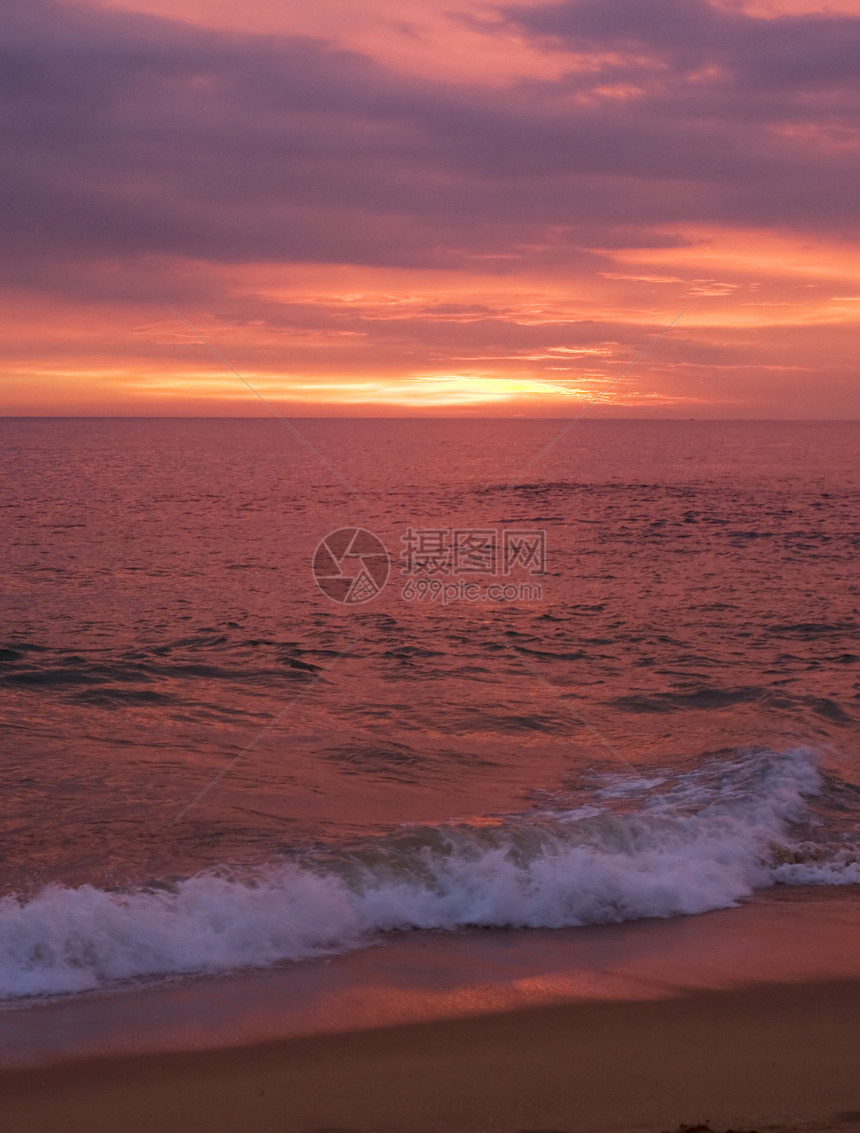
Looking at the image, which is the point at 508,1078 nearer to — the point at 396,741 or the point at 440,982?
the point at 440,982

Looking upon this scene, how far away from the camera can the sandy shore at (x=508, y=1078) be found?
4.20 metres

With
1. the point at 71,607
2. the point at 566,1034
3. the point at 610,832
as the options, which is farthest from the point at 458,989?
the point at 71,607

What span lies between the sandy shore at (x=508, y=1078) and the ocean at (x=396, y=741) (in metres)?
1.18

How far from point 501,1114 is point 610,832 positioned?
3.87 metres

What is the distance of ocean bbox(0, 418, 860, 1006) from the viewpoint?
6691 millimetres

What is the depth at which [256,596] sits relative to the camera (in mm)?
18562

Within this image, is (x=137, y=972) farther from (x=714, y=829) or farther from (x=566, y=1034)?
(x=714, y=829)
